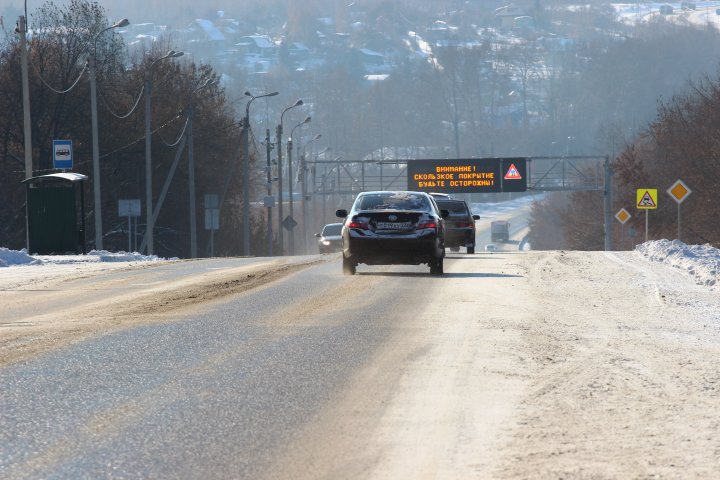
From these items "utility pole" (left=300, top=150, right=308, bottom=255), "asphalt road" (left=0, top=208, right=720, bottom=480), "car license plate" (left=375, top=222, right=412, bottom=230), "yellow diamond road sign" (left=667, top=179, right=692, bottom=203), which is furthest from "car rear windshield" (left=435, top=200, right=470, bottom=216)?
"utility pole" (left=300, top=150, right=308, bottom=255)

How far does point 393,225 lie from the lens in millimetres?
25172

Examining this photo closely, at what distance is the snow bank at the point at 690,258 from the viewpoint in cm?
2490

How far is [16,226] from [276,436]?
58.9m

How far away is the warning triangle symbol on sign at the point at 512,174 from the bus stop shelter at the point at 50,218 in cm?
5345

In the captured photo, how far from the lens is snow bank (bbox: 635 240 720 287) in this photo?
81.7ft

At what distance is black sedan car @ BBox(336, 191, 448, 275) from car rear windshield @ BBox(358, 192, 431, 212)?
17cm

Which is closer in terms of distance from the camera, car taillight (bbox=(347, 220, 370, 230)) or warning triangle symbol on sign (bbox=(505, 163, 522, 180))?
car taillight (bbox=(347, 220, 370, 230))

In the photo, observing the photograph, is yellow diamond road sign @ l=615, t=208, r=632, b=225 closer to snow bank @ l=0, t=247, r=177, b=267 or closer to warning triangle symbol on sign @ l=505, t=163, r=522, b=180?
warning triangle symbol on sign @ l=505, t=163, r=522, b=180

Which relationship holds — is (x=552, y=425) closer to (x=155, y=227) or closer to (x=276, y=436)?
(x=276, y=436)

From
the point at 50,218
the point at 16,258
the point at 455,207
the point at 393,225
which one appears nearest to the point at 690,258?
the point at 393,225

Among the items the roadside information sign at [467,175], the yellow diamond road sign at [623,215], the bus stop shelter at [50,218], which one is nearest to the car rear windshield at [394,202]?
the bus stop shelter at [50,218]

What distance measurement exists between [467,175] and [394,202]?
61.3 metres

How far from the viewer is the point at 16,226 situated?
6531 cm

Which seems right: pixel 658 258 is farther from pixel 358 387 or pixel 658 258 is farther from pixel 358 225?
pixel 358 387
